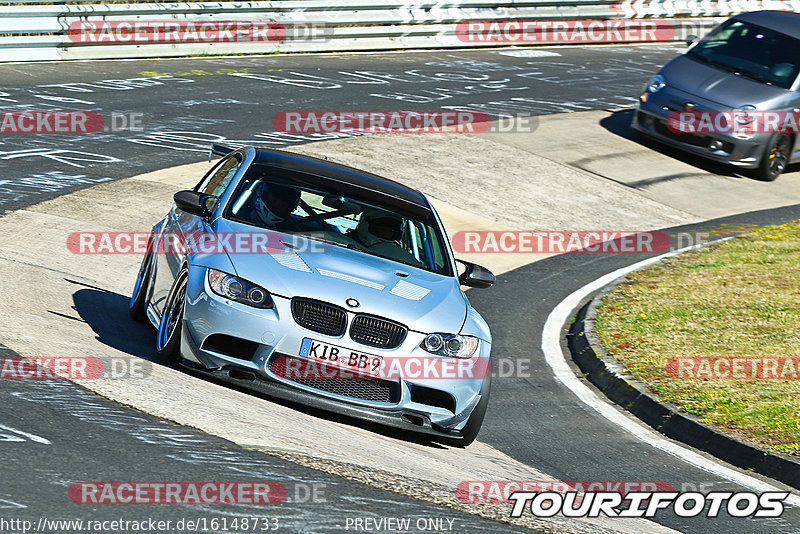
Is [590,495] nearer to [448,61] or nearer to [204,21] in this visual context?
[204,21]

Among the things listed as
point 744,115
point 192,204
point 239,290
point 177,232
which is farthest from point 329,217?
point 744,115

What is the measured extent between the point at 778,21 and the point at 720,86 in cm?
226

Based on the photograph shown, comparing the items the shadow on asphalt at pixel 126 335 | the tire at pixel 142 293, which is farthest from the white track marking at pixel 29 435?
the tire at pixel 142 293

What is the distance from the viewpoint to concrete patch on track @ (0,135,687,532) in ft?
21.7

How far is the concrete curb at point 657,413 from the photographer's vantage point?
7977 mm

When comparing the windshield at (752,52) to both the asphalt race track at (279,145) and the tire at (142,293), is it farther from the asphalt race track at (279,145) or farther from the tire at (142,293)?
the tire at (142,293)

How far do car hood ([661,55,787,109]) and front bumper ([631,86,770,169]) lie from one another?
0.15 meters

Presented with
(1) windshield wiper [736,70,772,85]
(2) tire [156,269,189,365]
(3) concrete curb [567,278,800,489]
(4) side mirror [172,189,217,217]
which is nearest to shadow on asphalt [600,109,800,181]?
→ (1) windshield wiper [736,70,772,85]

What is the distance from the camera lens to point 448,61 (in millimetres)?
24953

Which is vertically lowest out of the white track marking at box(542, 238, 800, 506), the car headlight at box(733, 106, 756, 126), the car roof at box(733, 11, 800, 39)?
the white track marking at box(542, 238, 800, 506)

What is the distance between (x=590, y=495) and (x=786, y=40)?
14174 mm

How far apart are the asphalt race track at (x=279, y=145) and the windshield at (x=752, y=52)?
1760 millimetres

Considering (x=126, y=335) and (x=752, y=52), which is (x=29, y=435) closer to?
(x=126, y=335)

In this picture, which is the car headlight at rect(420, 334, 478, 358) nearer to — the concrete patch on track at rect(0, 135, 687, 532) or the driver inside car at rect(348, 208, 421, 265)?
the concrete patch on track at rect(0, 135, 687, 532)
